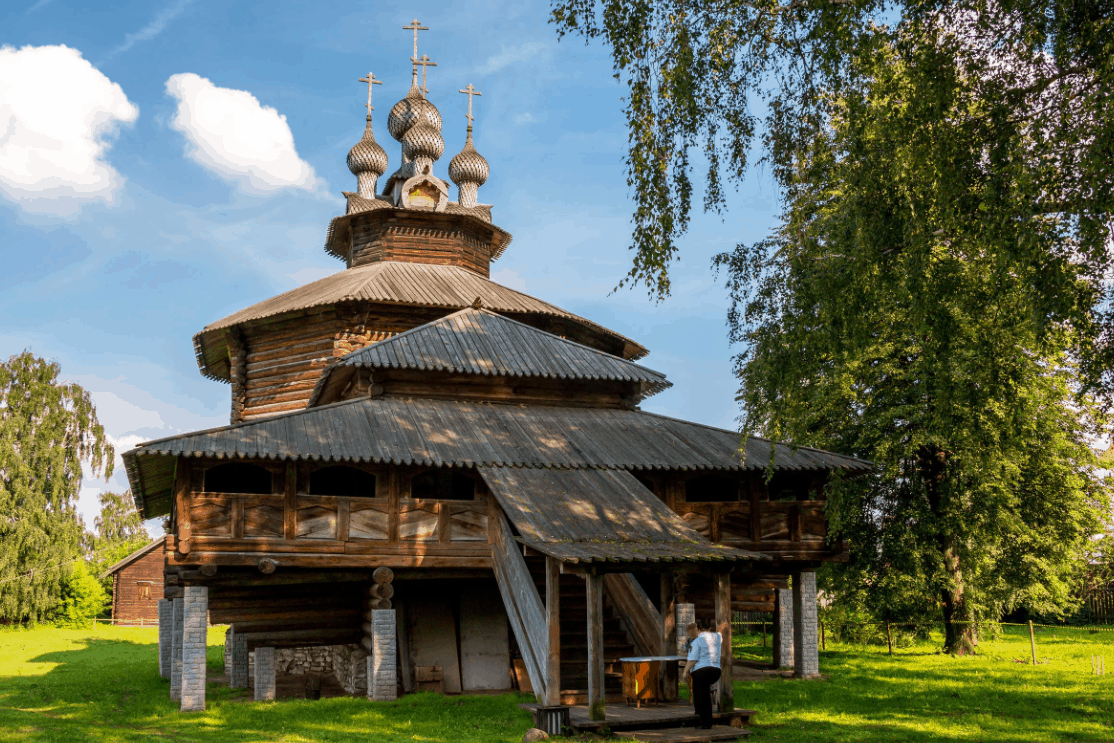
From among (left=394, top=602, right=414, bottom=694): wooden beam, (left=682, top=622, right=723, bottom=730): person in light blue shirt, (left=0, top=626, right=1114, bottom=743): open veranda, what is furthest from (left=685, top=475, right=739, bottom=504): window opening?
(left=682, top=622, right=723, bottom=730): person in light blue shirt

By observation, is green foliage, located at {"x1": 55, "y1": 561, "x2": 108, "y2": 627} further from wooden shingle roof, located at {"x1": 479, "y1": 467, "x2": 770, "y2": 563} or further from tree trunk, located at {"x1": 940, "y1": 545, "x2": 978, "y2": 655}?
tree trunk, located at {"x1": 940, "y1": 545, "x2": 978, "y2": 655}

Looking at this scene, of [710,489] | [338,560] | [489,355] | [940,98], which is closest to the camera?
[940,98]

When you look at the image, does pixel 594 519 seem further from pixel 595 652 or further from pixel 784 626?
pixel 784 626

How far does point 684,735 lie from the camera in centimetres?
1128

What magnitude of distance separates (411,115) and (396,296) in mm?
10396

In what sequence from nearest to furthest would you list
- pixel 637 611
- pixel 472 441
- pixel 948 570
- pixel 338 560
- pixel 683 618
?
1. pixel 338 560
2. pixel 637 611
3. pixel 472 441
4. pixel 683 618
5. pixel 948 570

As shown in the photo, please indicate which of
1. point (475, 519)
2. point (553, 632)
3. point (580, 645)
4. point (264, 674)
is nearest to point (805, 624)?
point (580, 645)

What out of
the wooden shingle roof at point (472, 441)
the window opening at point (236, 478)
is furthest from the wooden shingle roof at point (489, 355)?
the window opening at point (236, 478)

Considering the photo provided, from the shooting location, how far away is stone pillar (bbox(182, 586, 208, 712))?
48.4ft

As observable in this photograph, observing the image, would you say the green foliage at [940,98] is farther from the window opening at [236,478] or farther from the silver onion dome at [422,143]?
the silver onion dome at [422,143]

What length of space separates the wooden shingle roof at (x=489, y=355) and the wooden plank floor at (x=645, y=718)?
23.6 feet

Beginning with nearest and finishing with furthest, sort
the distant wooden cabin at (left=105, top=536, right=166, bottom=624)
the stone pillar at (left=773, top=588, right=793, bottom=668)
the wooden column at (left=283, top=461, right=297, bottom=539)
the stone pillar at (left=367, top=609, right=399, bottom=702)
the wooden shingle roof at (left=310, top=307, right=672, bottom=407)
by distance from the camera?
the wooden column at (left=283, top=461, right=297, bottom=539), the stone pillar at (left=367, top=609, right=399, bottom=702), the wooden shingle roof at (left=310, top=307, right=672, bottom=407), the stone pillar at (left=773, top=588, right=793, bottom=668), the distant wooden cabin at (left=105, top=536, right=166, bottom=624)

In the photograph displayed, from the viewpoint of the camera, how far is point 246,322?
2373 cm

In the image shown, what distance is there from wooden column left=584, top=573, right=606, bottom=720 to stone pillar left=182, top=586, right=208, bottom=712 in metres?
6.50
